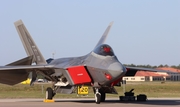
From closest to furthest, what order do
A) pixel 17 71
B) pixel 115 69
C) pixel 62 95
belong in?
pixel 115 69
pixel 17 71
pixel 62 95

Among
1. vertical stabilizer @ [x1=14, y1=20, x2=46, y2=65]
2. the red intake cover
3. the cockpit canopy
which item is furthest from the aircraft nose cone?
vertical stabilizer @ [x1=14, y1=20, x2=46, y2=65]

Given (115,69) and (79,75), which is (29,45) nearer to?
(79,75)

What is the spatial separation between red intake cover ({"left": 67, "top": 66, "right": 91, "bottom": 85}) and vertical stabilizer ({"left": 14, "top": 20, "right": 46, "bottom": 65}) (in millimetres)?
4959

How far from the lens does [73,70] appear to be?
24125 millimetres

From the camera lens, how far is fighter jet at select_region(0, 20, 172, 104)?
22.5 meters

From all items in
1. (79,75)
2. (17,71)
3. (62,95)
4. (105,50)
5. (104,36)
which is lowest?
(62,95)

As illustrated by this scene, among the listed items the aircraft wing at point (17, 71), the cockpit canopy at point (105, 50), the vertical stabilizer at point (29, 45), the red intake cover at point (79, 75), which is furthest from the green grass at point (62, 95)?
the cockpit canopy at point (105, 50)

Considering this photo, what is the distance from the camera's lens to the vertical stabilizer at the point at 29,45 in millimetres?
28719

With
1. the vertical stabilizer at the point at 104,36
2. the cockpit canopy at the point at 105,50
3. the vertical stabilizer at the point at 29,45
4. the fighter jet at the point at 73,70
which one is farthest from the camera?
the vertical stabilizer at the point at 29,45

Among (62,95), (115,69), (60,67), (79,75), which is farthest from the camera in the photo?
(62,95)

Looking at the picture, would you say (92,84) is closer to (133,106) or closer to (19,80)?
(133,106)

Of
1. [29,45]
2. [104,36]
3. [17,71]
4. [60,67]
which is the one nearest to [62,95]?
[29,45]

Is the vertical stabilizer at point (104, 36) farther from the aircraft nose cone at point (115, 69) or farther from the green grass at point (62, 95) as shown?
the green grass at point (62, 95)

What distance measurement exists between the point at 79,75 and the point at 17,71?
4.38 m
